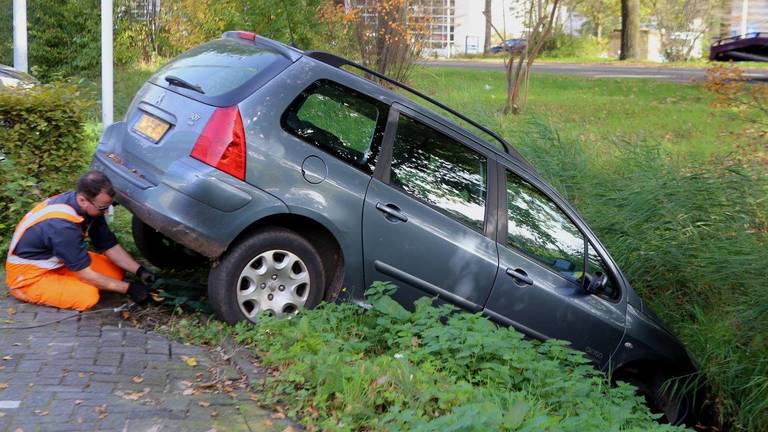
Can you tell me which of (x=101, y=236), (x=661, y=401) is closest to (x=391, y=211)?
(x=101, y=236)

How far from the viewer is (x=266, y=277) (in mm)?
5992

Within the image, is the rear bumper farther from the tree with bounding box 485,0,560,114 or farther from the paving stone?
the tree with bounding box 485,0,560,114

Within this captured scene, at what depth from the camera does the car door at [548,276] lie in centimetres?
671

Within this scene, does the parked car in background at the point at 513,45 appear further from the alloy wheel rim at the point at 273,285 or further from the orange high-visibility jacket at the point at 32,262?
the orange high-visibility jacket at the point at 32,262

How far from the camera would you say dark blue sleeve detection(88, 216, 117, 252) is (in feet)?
21.4

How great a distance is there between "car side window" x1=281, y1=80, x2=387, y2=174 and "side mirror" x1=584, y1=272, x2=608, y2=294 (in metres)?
1.84

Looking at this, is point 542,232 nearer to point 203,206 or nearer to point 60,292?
point 203,206

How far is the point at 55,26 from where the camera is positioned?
22.9 meters

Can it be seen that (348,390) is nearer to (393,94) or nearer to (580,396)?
(580,396)

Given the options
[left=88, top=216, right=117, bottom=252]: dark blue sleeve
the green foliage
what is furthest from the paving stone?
[left=88, top=216, right=117, bottom=252]: dark blue sleeve

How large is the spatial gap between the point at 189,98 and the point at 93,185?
0.82 meters

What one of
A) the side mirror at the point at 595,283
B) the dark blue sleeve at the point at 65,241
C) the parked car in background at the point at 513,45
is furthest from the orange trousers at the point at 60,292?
the parked car in background at the point at 513,45

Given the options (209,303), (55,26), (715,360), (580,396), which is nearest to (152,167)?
(209,303)

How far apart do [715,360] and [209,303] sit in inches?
160
